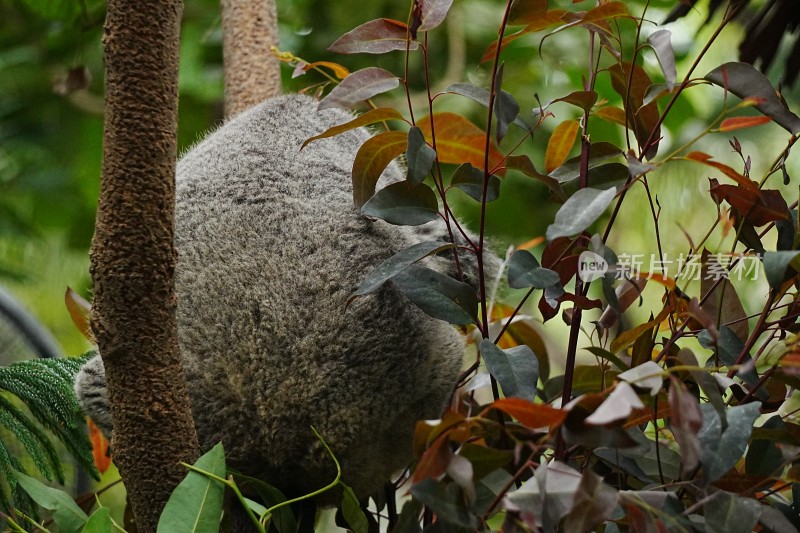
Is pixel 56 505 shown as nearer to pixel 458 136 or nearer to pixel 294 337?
pixel 294 337

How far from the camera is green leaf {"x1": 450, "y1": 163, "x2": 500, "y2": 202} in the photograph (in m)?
1.02

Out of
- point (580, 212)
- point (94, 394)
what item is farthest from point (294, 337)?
point (580, 212)

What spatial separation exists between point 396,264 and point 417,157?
0.12 m

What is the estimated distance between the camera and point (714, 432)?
82 cm

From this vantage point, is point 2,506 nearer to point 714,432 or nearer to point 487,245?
point 487,245

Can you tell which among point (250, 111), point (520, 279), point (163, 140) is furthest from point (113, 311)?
point (250, 111)

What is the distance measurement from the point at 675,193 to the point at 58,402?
2963mm

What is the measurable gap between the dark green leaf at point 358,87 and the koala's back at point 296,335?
0.70 feet

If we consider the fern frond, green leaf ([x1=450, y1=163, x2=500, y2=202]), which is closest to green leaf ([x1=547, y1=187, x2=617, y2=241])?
green leaf ([x1=450, y1=163, x2=500, y2=202])

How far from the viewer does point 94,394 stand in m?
1.16

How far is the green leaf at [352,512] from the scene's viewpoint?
41.1 inches

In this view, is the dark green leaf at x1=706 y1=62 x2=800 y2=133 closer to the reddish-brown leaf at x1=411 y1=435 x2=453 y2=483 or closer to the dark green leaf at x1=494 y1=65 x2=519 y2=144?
the dark green leaf at x1=494 y1=65 x2=519 y2=144

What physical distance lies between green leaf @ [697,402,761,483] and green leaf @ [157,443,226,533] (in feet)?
1.61

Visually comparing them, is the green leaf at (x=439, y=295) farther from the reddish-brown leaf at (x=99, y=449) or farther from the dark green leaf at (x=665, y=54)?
the reddish-brown leaf at (x=99, y=449)
